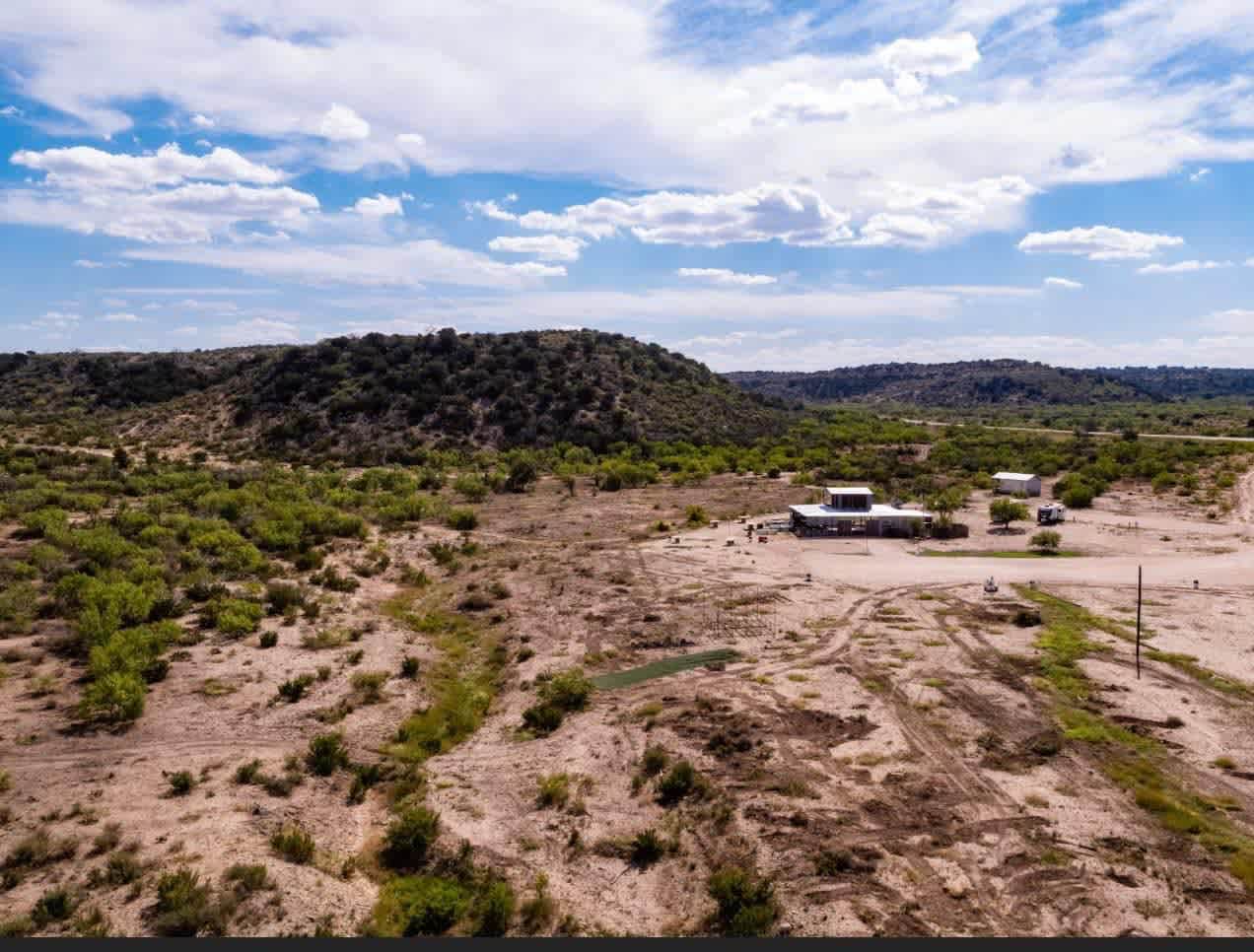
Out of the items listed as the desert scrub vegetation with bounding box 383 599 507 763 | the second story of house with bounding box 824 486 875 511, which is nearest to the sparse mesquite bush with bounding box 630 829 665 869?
the desert scrub vegetation with bounding box 383 599 507 763

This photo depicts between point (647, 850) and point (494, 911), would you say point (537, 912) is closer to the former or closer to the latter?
point (494, 911)

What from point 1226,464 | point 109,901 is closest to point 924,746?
point 109,901

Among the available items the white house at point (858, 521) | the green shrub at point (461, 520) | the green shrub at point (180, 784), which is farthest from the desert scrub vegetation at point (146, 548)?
the white house at point (858, 521)

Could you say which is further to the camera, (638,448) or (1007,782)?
(638,448)

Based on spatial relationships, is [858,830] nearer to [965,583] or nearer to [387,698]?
[387,698]

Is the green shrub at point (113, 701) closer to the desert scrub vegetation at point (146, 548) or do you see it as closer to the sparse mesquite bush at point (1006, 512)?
the desert scrub vegetation at point (146, 548)

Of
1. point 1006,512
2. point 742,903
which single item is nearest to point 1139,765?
point 742,903
